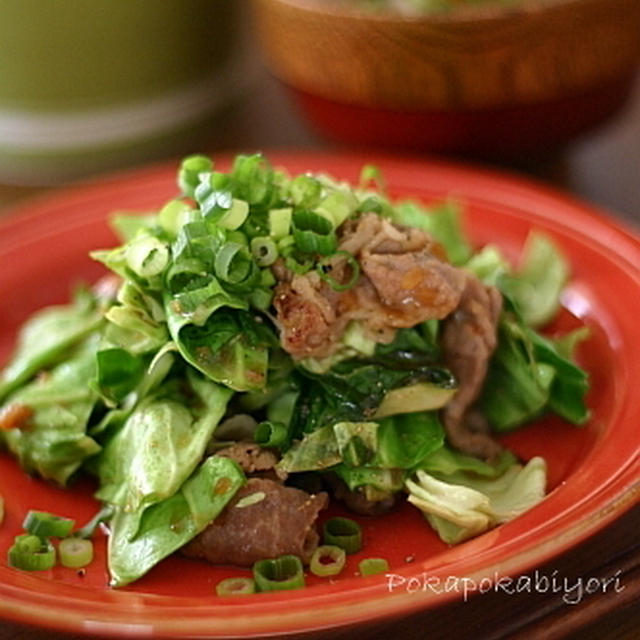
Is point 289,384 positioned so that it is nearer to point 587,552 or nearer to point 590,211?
point 587,552

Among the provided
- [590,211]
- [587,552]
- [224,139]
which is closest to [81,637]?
[587,552]

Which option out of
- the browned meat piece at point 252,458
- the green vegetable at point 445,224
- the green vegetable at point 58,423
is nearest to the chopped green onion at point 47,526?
the green vegetable at point 58,423

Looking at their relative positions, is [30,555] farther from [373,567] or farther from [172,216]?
[172,216]

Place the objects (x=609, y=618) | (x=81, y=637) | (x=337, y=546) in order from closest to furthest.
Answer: (x=81, y=637) → (x=609, y=618) → (x=337, y=546)

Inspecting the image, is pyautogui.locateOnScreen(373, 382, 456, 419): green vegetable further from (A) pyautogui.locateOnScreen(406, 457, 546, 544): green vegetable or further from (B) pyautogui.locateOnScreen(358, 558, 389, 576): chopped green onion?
(B) pyautogui.locateOnScreen(358, 558, 389, 576): chopped green onion

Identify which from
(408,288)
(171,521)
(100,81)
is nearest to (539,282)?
(408,288)
